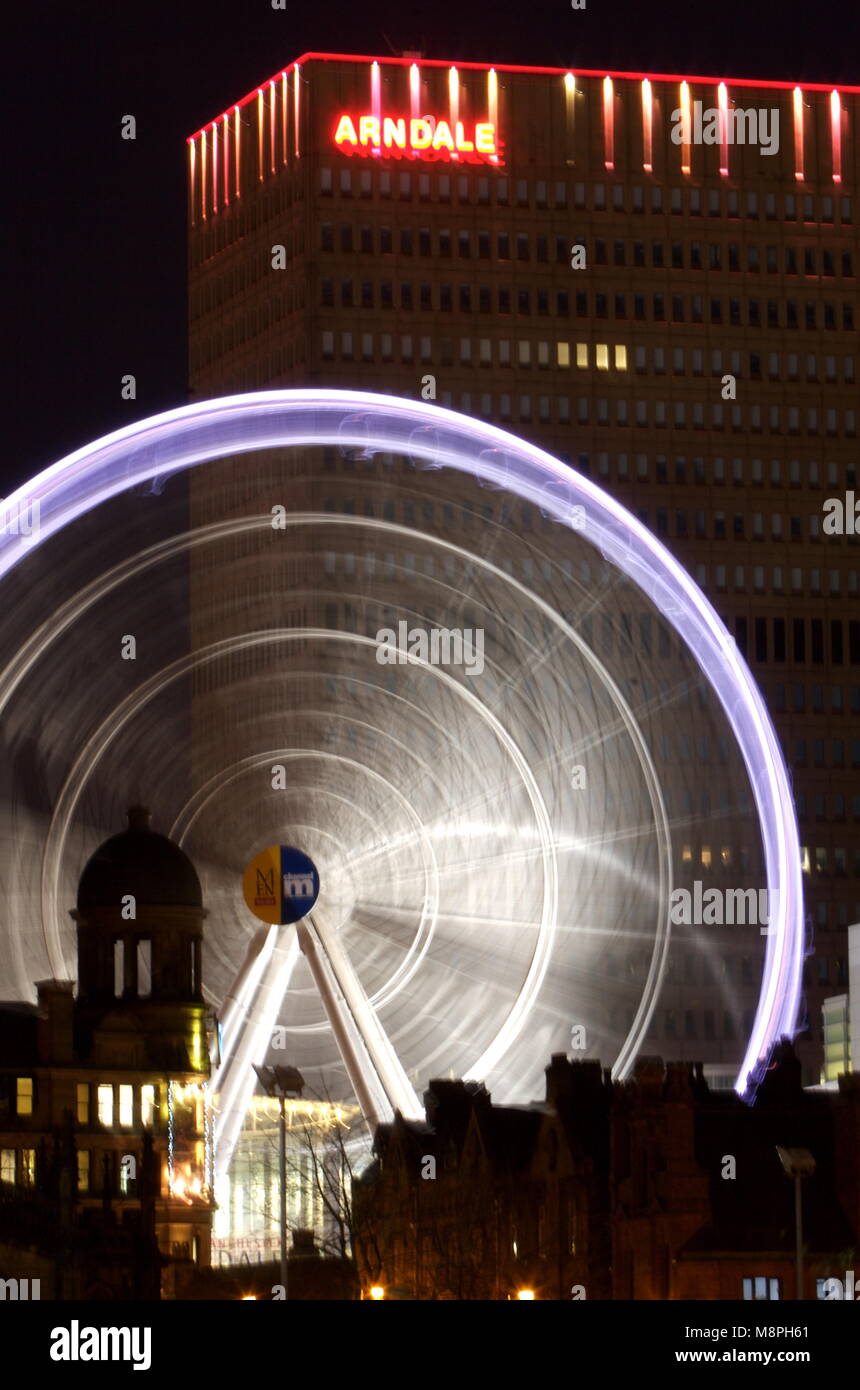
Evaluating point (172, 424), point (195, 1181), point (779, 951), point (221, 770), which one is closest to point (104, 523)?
point (172, 424)

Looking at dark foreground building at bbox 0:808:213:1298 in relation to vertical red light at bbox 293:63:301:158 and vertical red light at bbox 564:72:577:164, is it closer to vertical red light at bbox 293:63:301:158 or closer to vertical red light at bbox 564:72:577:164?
vertical red light at bbox 293:63:301:158

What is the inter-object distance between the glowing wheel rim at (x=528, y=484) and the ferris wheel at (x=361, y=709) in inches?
2.8

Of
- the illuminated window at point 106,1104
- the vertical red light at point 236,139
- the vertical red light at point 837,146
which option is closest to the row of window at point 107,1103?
the illuminated window at point 106,1104

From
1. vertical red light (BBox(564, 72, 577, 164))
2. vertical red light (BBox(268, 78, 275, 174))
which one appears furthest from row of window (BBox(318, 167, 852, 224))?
vertical red light (BBox(268, 78, 275, 174))

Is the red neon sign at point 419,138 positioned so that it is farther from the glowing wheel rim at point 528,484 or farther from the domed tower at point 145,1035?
the glowing wheel rim at point 528,484

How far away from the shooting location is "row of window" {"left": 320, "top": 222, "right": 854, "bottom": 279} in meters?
164

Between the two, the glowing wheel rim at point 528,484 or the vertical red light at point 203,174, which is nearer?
the glowing wheel rim at point 528,484

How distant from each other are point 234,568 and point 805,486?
115537 mm

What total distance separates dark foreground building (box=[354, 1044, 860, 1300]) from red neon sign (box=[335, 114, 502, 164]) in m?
84.7

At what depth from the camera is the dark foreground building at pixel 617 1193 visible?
2749 inches

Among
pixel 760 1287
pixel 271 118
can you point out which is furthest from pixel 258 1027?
pixel 271 118

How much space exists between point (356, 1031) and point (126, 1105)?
3684cm

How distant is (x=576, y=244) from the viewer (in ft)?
568
